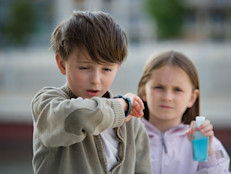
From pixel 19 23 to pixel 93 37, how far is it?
41.7 ft

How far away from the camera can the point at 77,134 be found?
115 centimetres

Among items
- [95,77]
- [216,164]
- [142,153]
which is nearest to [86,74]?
[95,77]

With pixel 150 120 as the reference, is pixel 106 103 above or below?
above

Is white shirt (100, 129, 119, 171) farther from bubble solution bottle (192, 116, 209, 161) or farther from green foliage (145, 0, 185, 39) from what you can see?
green foliage (145, 0, 185, 39)

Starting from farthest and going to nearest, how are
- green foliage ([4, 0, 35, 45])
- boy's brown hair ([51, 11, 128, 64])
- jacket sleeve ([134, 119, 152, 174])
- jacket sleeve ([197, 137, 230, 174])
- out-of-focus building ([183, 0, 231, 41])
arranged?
out-of-focus building ([183, 0, 231, 41]), green foliage ([4, 0, 35, 45]), jacket sleeve ([197, 137, 230, 174]), jacket sleeve ([134, 119, 152, 174]), boy's brown hair ([51, 11, 128, 64])

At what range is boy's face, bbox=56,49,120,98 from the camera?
1.25m

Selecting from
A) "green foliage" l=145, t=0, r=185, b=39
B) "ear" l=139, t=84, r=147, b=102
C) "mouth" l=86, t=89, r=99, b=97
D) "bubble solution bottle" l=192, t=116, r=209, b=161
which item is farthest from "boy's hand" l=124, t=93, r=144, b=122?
"green foliage" l=145, t=0, r=185, b=39

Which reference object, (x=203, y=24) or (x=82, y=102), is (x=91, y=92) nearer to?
(x=82, y=102)

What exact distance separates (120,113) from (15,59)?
24.2ft

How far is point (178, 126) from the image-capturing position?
1.83 meters

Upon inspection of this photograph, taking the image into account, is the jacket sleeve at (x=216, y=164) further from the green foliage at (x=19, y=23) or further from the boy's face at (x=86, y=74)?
the green foliage at (x=19, y=23)

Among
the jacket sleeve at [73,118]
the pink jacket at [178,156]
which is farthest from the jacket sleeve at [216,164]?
the jacket sleeve at [73,118]

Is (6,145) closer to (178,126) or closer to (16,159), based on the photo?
(16,159)

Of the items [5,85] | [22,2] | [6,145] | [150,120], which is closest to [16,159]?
[6,145]
